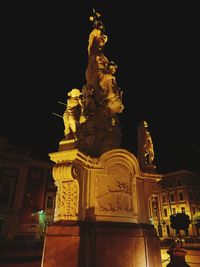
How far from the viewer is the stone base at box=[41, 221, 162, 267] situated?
4.96m

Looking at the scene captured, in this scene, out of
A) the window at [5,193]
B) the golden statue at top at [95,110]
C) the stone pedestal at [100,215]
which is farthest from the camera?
the window at [5,193]

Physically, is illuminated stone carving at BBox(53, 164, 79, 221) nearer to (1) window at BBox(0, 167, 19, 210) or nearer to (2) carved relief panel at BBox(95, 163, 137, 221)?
(2) carved relief panel at BBox(95, 163, 137, 221)

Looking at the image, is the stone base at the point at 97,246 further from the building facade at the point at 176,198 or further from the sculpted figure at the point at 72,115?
the building facade at the point at 176,198

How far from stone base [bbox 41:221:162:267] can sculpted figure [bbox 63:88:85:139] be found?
2.49 meters

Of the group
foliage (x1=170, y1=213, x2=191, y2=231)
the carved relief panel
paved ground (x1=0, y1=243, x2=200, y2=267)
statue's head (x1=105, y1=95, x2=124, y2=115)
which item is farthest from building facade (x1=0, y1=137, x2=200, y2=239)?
the carved relief panel

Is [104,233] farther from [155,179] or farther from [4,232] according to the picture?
[4,232]

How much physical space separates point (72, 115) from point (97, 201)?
2589 mm

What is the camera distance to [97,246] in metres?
5.29

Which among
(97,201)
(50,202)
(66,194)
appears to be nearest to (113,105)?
(97,201)

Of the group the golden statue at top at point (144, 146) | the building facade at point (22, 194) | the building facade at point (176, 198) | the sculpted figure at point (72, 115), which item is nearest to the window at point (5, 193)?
the building facade at point (22, 194)

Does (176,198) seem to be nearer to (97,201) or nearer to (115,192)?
(115,192)

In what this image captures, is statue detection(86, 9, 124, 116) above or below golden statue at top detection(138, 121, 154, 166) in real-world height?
above

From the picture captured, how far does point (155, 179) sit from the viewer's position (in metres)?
7.41

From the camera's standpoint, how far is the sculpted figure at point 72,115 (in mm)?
6332
